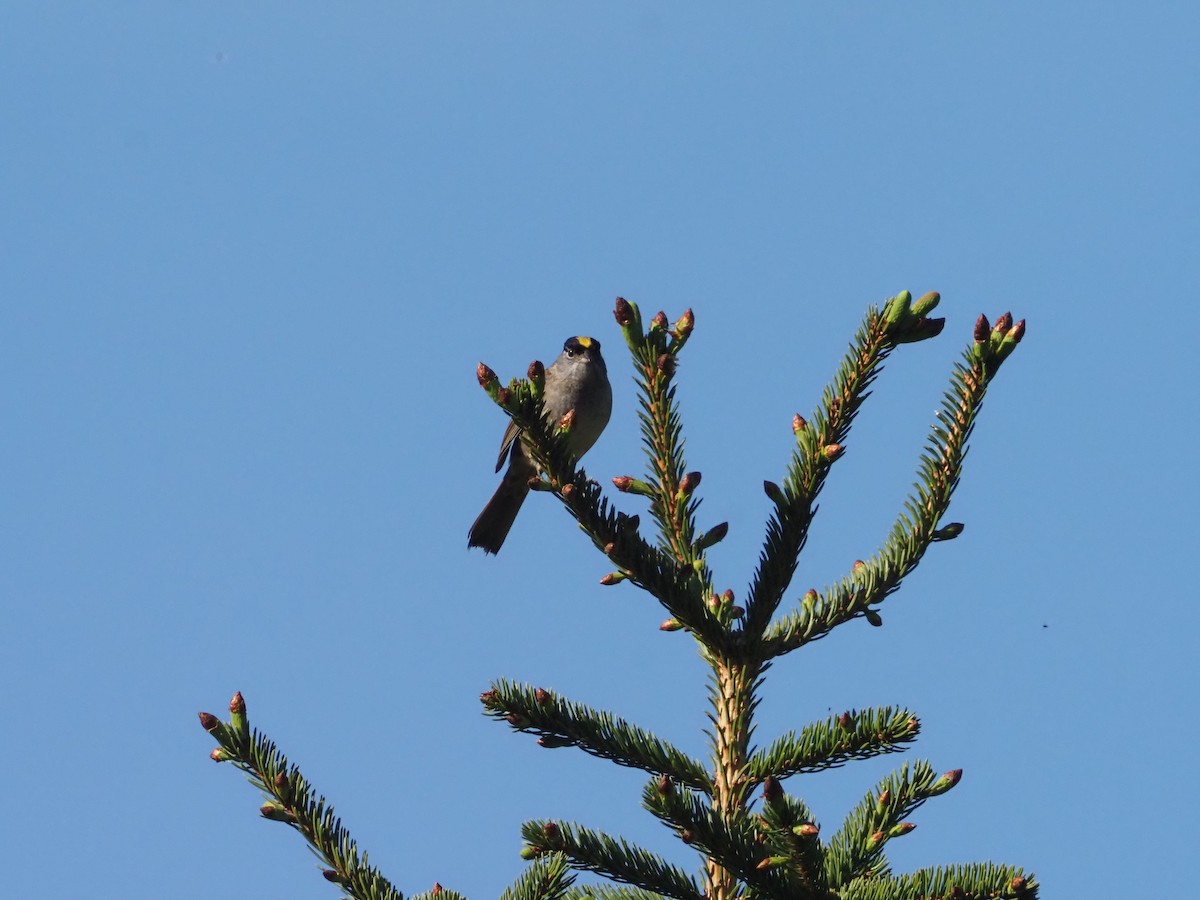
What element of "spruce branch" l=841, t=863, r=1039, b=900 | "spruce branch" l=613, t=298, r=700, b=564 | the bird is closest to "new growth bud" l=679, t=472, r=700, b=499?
"spruce branch" l=613, t=298, r=700, b=564

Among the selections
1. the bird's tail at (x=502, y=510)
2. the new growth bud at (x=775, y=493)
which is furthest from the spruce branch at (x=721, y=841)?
the bird's tail at (x=502, y=510)

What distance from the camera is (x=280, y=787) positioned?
3.00 m

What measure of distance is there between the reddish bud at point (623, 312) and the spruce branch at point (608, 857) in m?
1.25

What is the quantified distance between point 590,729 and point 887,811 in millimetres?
739

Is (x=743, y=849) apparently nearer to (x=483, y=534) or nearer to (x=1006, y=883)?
(x=1006, y=883)

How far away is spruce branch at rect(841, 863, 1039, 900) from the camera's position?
8.48 feet

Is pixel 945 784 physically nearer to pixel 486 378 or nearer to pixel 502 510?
pixel 486 378

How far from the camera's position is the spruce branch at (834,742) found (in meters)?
3.08

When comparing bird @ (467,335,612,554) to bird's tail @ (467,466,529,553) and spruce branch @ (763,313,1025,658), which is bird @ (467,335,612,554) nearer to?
bird's tail @ (467,466,529,553)

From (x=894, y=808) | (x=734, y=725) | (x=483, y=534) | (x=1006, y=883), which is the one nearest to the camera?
(x=1006, y=883)

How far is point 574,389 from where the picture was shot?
6977 millimetres

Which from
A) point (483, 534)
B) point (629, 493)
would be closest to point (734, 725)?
point (629, 493)

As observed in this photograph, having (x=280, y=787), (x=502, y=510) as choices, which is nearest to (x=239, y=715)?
(x=280, y=787)

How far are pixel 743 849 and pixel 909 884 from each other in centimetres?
38
